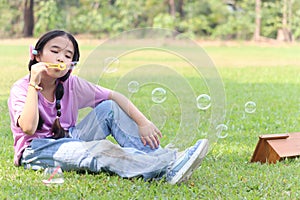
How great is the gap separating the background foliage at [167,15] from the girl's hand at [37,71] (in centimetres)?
2321

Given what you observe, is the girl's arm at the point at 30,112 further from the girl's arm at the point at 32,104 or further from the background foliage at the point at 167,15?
the background foliage at the point at 167,15

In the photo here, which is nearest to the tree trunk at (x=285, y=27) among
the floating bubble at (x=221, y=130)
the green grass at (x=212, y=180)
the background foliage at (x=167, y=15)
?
the background foliage at (x=167, y=15)

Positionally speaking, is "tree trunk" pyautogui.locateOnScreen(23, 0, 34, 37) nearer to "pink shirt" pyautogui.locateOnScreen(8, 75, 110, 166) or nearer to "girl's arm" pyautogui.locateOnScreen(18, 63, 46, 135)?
"pink shirt" pyautogui.locateOnScreen(8, 75, 110, 166)

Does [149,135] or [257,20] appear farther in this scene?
[257,20]

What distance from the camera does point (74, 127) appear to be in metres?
3.22

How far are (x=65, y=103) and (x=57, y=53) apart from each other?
30cm

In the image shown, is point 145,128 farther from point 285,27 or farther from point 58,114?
point 285,27

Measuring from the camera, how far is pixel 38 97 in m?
3.11

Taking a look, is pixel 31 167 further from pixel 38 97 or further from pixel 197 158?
pixel 197 158

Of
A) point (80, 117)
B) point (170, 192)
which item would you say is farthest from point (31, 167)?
point (170, 192)

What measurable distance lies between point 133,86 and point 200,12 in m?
25.6

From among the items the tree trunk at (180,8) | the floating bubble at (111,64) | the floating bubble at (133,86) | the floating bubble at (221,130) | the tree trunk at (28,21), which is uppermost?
the floating bubble at (111,64)

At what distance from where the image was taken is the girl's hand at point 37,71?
288 cm

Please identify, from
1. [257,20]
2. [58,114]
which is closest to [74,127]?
[58,114]
